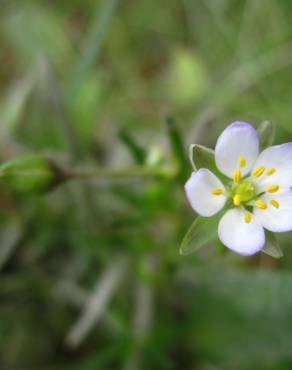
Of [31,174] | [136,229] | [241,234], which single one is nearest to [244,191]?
[241,234]

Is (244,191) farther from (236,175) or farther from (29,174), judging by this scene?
(29,174)

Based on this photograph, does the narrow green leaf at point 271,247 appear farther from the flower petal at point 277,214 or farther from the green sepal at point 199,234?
the green sepal at point 199,234

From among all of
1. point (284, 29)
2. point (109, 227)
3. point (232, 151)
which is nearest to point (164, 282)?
point (109, 227)

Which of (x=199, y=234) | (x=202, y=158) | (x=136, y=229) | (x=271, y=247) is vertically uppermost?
(x=202, y=158)

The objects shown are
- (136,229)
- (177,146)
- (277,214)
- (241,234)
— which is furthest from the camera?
(136,229)

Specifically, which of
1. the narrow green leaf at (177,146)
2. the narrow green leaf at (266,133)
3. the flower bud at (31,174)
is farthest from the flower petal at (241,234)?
the flower bud at (31,174)

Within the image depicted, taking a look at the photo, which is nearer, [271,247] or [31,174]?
[271,247]

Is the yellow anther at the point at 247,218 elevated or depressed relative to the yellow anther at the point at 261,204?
elevated

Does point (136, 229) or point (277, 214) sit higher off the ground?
point (277, 214)
